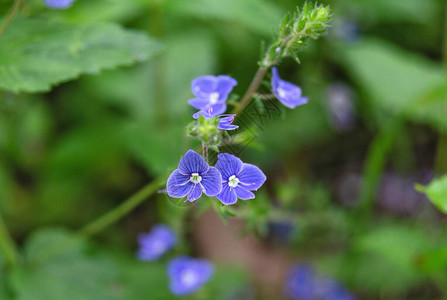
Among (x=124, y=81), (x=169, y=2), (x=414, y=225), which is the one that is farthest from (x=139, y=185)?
(x=414, y=225)

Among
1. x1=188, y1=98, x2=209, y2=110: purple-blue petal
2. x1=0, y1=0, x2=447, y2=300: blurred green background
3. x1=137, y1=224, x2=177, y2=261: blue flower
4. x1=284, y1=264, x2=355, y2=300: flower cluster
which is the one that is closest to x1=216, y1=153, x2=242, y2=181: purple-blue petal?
x1=188, y1=98, x2=209, y2=110: purple-blue petal

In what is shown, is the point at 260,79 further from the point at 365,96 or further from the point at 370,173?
the point at 365,96

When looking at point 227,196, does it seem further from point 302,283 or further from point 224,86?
point 302,283

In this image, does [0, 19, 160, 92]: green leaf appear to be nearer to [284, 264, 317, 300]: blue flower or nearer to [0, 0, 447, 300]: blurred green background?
[0, 0, 447, 300]: blurred green background

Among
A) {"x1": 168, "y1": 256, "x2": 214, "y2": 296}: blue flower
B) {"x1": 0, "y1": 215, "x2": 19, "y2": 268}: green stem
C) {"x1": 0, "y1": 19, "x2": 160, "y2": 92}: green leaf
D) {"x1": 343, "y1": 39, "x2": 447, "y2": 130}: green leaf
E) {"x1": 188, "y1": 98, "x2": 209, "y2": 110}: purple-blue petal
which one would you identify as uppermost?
{"x1": 188, "y1": 98, "x2": 209, "y2": 110}: purple-blue petal

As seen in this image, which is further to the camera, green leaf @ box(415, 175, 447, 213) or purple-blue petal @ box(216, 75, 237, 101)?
→ green leaf @ box(415, 175, 447, 213)
